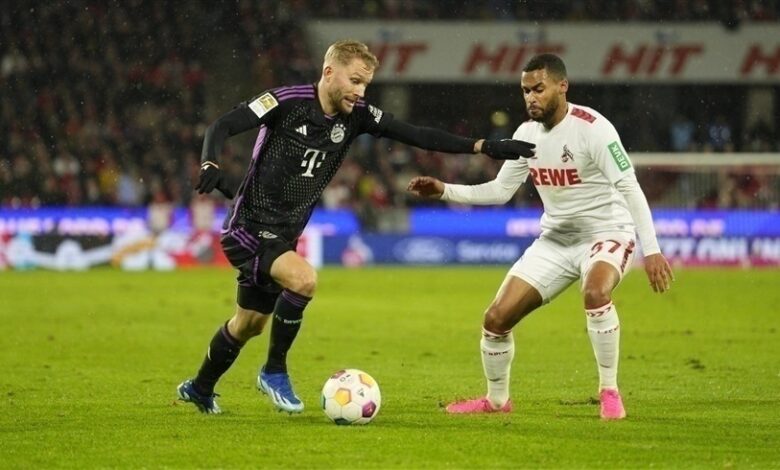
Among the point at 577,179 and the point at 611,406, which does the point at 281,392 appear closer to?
the point at 611,406

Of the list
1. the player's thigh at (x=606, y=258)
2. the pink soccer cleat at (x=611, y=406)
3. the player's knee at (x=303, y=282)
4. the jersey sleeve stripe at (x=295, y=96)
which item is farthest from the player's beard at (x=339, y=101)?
the pink soccer cleat at (x=611, y=406)

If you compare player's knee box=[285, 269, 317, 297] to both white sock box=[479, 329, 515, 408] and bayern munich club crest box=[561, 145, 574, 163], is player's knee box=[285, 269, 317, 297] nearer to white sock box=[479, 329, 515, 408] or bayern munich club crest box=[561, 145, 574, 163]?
white sock box=[479, 329, 515, 408]

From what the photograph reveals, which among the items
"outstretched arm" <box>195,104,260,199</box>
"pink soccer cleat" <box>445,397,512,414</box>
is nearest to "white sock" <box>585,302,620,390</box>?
"pink soccer cleat" <box>445,397,512,414</box>

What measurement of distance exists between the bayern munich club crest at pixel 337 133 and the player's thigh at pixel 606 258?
1.62 meters

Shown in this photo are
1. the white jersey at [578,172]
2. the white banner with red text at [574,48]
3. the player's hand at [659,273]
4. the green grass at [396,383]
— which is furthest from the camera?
the white banner with red text at [574,48]

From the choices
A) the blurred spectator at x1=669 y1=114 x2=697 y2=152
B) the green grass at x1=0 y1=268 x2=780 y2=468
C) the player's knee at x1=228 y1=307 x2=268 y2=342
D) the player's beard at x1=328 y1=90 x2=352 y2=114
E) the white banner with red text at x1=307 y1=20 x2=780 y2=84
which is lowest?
the green grass at x1=0 y1=268 x2=780 y2=468

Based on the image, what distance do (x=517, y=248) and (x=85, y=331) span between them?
1364 cm

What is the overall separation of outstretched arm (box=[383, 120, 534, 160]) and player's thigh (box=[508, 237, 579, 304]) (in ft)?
2.22

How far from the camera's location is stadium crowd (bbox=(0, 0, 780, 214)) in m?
27.7

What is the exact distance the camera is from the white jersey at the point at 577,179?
782cm

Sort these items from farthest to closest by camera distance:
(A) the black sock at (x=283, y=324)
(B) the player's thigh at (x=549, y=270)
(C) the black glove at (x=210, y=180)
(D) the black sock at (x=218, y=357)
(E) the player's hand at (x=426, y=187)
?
(E) the player's hand at (x=426, y=187)
(B) the player's thigh at (x=549, y=270)
(D) the black sock at (x=218, y=357)
(A) the black sock at (x=283, y=324)
(C) the black glove at (x=210, y=180)

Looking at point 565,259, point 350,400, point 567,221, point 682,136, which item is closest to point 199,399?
point 350,400

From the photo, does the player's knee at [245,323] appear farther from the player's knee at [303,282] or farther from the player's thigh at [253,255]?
the player's knee at [303,282]

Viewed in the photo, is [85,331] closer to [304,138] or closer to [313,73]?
[304,138]
